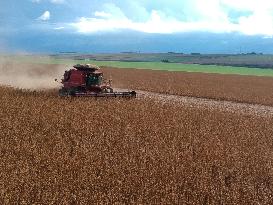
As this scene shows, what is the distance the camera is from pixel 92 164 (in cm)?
1048

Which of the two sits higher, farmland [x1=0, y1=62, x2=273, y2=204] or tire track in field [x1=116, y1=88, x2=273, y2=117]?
farmland [x1=0, y1=62, x2=273, y2=204]

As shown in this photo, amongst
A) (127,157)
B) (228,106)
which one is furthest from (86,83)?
(127,157)

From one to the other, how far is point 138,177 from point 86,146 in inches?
124

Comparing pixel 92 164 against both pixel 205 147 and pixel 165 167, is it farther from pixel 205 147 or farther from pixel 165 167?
pixel 205 147

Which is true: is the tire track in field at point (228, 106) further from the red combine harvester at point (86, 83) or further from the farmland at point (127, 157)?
the farmland at point (127, 157)

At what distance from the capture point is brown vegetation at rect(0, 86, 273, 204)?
865 cm

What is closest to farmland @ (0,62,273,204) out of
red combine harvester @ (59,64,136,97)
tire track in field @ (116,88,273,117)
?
tire track in field @ (116,88,273,117)

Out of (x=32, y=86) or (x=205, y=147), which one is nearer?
(x=205, y=147)

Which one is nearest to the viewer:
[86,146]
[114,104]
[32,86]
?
[86,146]

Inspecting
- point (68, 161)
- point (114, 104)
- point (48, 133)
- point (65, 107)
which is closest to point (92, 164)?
point (68, 161)

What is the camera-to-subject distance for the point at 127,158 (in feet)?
36.5

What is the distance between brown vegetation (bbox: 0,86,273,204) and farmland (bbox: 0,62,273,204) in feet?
0.08

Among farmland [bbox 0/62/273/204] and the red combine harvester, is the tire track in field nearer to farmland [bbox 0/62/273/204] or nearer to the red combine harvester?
the red combine harvester

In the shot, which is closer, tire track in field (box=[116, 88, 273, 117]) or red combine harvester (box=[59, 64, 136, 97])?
tire track in field (box=[116, 88, 273, 117])
